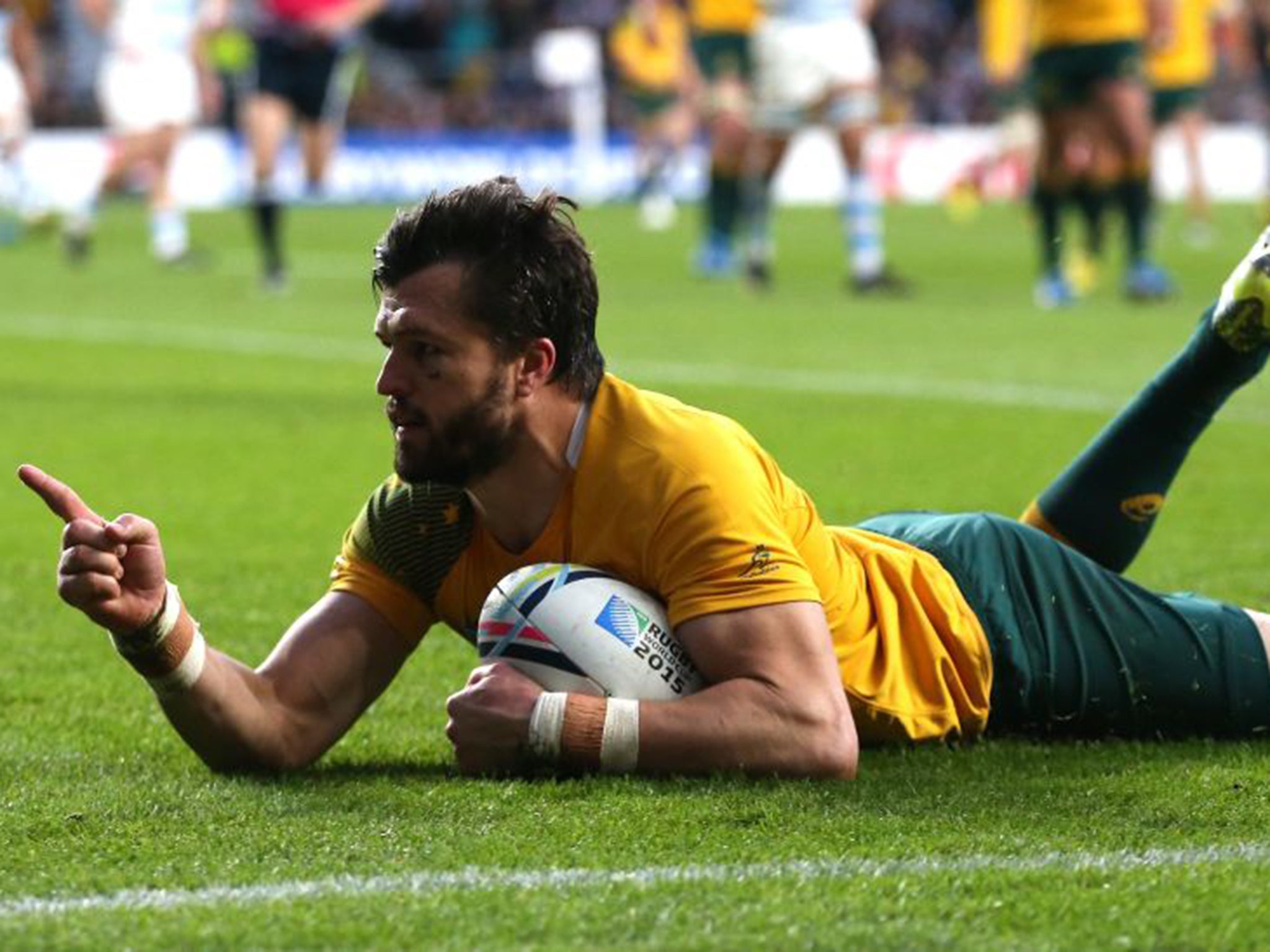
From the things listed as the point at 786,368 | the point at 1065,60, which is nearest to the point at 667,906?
the point at 786,368

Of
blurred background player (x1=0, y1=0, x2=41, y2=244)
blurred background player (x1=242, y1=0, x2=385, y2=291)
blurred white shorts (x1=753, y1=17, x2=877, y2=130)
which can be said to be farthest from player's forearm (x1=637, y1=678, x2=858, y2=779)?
blurred background player (x1=0, y1=0, x2=41, y2=244)

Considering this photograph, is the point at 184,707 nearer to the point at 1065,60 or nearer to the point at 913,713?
the point at 913,713

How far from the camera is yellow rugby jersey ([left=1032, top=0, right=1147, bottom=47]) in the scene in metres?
14.7

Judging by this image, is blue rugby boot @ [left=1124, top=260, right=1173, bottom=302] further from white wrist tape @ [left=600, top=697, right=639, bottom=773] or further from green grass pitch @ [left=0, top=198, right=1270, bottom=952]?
white wrist tape @ [left=600, top=697, right=639, bottom=773]

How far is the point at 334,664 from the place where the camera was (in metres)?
4.56

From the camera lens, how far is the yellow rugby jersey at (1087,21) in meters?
14.7

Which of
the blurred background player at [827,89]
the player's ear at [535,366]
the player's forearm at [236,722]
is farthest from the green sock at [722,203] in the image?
the player's ear at [535,366]

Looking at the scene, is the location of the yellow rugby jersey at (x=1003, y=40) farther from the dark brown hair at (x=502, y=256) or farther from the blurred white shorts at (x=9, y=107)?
the dark brown hair at (x=502, y=256)

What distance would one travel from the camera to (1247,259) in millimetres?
5422

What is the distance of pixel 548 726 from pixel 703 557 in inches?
14.1

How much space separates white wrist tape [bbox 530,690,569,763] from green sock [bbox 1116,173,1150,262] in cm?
1125

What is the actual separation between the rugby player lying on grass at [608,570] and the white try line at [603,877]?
544 millimetres

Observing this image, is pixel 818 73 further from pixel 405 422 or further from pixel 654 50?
pixel 654 50

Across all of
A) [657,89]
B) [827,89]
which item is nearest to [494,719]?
[827,89]
